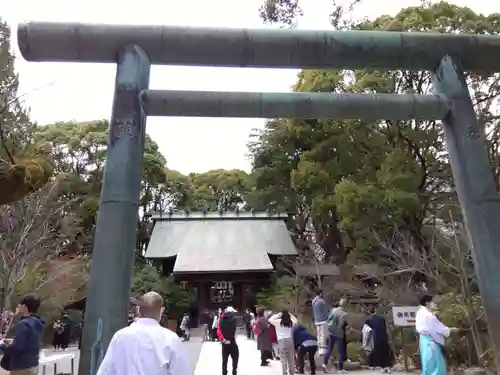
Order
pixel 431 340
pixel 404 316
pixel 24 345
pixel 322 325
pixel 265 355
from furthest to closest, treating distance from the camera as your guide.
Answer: pixel 265 355
pixel 322 325
pixel 404 316
pixel 431 340
pixel 24 345

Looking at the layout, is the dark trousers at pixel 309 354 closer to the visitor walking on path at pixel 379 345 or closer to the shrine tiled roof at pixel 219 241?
the visitor walking on path at pixel 379 345

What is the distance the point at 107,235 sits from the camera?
462 cm

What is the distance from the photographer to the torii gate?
466 cm

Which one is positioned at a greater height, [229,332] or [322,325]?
[322,325]

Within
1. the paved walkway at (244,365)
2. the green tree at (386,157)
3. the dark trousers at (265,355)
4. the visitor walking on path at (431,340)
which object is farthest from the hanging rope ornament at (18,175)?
the green tree at (386,157)

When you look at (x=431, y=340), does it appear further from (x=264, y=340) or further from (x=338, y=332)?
(x=264, y=340)

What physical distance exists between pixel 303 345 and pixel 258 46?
19.1 feet

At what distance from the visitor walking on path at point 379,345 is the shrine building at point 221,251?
50.5 feet

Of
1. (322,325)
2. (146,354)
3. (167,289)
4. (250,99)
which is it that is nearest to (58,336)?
(167,289)

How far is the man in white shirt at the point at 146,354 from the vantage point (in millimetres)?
2797

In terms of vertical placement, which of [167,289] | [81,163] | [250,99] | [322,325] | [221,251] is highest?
[81,163]

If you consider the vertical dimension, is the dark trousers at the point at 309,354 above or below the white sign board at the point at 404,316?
below

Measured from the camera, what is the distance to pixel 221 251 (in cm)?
2702

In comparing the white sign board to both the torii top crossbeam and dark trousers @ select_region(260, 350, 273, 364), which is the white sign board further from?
the torii top crossbeam
